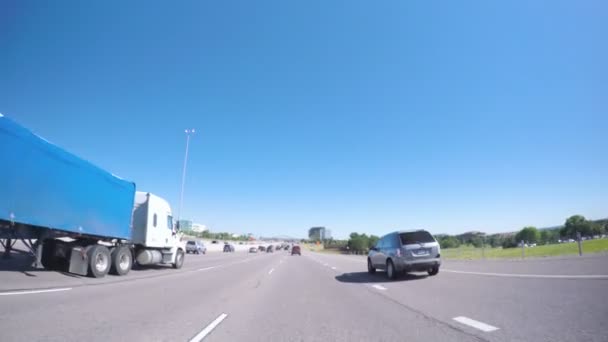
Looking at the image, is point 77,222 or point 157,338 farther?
point 77,222

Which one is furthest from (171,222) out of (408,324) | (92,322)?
(408,324)

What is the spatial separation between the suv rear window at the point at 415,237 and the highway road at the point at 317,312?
95.9 inches

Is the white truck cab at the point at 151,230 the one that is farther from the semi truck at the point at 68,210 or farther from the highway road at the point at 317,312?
the highway road at the point at 317,312

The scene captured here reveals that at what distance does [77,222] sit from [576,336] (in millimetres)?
14017

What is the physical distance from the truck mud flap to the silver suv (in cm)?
1175

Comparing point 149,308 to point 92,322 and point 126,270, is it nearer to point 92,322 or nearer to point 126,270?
point 92,322

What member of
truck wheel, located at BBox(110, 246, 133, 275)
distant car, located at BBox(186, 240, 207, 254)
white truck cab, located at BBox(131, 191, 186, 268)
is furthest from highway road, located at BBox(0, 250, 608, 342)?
distant car, located at BBox(186, 240, 207, 254)

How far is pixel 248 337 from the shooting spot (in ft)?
17.2

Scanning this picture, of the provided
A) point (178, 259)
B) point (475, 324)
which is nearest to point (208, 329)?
point (475, 324)

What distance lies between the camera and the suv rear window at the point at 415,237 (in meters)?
12.9

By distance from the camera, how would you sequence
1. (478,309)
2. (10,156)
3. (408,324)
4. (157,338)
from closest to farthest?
(157,338) < (408,324) < (478,309) < (10,156)

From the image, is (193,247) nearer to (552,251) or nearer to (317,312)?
(552,251)

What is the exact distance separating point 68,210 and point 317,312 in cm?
963

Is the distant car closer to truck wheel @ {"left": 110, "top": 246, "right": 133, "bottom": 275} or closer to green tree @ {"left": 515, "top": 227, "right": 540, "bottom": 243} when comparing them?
truck wheel @ {"left": 110, "top": 246, "right": 133, "bottom": 275}
